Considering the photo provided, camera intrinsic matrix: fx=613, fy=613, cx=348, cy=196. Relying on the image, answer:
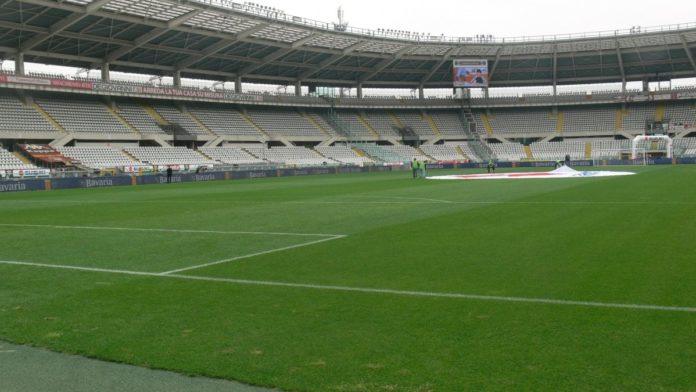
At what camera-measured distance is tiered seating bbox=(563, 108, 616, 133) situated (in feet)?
317

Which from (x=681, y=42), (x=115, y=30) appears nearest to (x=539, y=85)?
(x=681, y=42)

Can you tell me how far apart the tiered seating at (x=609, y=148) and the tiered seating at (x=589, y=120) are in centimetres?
461

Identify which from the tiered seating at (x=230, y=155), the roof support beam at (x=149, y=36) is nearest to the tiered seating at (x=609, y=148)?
the tiered seating at (x=230, y=155)

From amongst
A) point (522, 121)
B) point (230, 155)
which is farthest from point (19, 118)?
point (522, 121)

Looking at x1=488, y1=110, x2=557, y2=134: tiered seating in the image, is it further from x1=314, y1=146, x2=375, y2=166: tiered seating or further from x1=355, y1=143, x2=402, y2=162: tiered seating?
x1=314, y1=146, x2=375, y2=166: tiered seating

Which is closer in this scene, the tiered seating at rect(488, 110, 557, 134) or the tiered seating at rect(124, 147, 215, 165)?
the tiered seating at rect(124, 147, 215, 165)

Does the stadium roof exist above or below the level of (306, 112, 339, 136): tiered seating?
above

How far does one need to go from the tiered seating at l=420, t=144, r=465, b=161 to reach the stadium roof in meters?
12.4

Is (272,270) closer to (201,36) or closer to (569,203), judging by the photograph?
(569,203)

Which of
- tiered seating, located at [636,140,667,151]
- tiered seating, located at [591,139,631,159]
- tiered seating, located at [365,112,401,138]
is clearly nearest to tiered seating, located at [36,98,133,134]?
tiered seating, located at [365,112,401,138]

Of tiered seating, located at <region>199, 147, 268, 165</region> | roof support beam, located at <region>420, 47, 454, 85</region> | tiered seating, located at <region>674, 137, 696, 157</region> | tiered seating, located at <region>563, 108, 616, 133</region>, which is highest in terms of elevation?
roof support beam, located at <region>420, 47, 454, 85</region>

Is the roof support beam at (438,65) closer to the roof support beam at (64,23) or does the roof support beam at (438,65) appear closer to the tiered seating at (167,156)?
the tiered seating at (167,156)

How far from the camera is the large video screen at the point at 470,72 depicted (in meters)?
89.8

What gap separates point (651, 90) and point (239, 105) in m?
64.0
